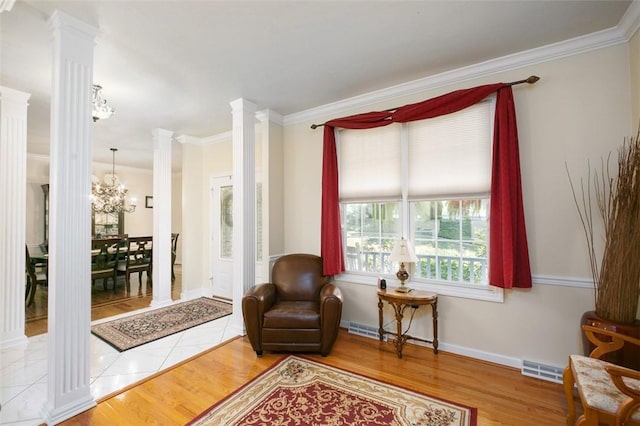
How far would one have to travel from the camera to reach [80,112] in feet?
6.47

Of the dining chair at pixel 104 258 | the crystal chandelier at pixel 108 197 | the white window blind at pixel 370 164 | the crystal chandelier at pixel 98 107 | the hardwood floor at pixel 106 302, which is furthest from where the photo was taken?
the crystal chandelier at pixel 108 197

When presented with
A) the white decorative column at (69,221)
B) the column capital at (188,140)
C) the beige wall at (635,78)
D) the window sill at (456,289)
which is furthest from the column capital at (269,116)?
the beige wall at (635,78)

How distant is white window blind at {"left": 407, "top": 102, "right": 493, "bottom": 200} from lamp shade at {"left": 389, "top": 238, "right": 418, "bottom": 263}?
21.4 inches

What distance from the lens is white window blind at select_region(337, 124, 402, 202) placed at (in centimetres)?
311

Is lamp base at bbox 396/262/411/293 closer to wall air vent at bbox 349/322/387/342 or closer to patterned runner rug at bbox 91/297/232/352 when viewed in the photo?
wall air vent at bbox 349/322/387/342

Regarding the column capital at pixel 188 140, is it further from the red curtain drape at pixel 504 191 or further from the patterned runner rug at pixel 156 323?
the red curtain drape at pixel 504 191

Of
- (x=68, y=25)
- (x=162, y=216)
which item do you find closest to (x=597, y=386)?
(x=68, y=25)

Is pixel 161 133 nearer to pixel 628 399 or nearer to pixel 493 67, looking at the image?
pixel 493 67

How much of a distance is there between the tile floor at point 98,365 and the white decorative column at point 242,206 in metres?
0.52

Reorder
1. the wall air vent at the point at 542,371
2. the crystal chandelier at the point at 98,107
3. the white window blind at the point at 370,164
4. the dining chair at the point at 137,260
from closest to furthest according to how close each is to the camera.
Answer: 1. the wall air vent at the point at 542,371
2. the crystal chandelier at the point at 98,107
3. the white window blind at the point at 370,164
4. the dining chair at the point at 137,260

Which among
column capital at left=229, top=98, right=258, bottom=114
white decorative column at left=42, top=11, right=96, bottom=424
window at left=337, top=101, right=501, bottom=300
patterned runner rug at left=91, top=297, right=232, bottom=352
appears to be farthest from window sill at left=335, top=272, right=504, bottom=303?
white decorative column at left=42, top=11, right=96, bottom=424

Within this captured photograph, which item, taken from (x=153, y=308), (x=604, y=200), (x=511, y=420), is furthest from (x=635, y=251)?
(x=153, y=308)

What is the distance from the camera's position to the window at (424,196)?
2.69 metres

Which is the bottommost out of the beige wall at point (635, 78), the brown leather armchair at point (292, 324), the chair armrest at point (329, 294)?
the brown leather armchair at point (292, 324)
